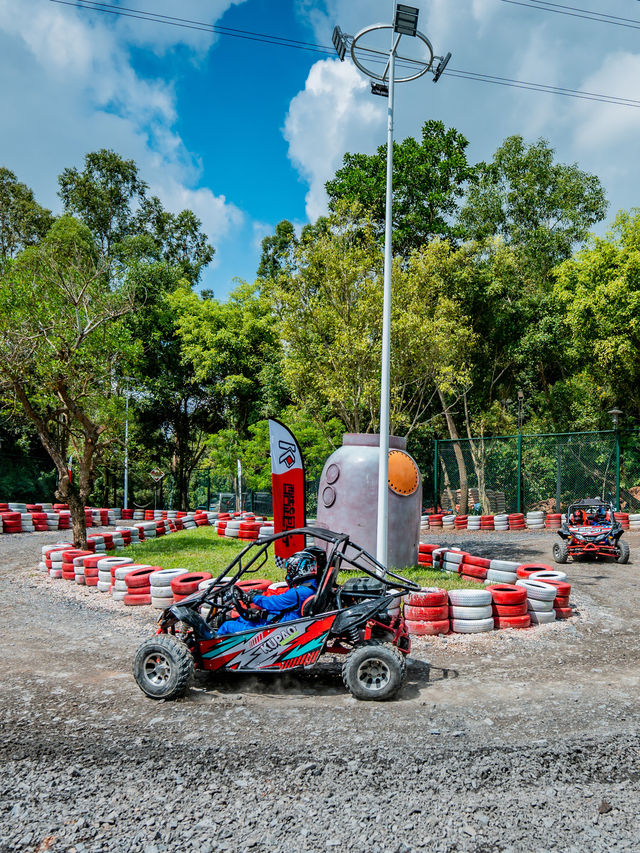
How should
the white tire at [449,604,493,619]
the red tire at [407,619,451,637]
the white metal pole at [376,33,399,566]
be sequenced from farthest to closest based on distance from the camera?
1. the white metal pole at [376,33,399,566]
2. the white tire at [449,604,493,619]
3. the red tire at [407,619,451,637]

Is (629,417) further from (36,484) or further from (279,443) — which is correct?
(36,484)

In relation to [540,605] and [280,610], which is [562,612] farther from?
[280,610]

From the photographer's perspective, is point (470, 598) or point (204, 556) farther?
point (204, 556)

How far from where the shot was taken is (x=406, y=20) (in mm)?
9805

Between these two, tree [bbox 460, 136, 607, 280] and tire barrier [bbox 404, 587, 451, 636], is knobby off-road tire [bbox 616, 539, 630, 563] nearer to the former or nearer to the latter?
tire barrier [bbox 404, 587, 451, 636]

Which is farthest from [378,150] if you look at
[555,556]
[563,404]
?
[555,556]

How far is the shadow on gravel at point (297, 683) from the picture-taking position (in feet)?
18.7

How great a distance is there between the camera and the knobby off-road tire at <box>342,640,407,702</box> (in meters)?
5.37

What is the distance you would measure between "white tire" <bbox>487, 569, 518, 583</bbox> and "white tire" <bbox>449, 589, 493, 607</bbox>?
199 centimetres

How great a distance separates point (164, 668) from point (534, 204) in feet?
107

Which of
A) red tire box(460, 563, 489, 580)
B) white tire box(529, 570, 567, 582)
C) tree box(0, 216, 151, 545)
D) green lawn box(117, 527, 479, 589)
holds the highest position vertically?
tree box(0, 216, 151, 545)

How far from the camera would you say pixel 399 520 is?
11156 millimetres

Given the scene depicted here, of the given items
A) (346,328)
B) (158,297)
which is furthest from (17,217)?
(346,328)

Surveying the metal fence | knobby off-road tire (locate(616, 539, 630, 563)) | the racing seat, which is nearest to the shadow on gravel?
the racing seat
